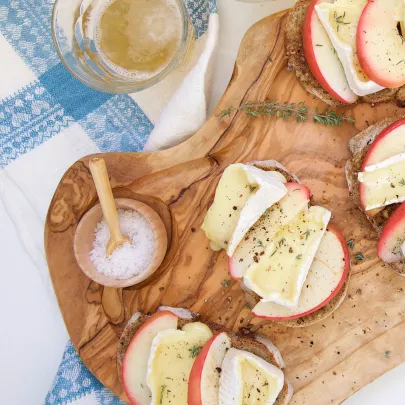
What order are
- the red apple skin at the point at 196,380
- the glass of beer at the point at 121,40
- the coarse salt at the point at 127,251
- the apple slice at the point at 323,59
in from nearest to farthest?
the red apple skin at the point at 196,380
the apple slice at the point at 323,59
the coarse salt at the point at 127,251
the glass of beer at the point at 121,40

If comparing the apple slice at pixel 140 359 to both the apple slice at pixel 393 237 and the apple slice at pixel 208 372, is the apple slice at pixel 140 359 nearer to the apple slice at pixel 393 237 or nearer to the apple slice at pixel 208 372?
the apple slice at pixel 208 372

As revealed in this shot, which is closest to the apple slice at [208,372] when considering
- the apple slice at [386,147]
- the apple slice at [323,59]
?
the apple slice at [386,147]

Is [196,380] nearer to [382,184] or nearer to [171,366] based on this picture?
[171,366]

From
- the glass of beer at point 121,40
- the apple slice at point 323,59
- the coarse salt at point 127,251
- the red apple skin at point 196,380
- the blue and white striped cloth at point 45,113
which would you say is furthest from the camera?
the blue and white striped cloth at point 45,113

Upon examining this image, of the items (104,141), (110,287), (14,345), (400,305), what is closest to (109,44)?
(104,141)

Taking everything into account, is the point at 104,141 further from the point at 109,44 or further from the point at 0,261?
the point at 0,261

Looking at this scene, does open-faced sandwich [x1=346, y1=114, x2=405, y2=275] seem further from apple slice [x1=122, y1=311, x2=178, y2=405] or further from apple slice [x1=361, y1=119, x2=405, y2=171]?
apple slice [x1=122, y1=311, x2=178, y2=405]
